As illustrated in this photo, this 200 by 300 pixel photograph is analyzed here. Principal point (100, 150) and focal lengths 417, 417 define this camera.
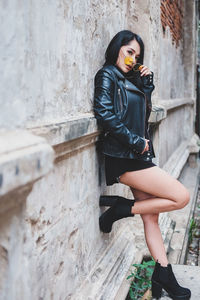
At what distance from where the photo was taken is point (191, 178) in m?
8.21

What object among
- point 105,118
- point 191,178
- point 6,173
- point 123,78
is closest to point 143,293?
point 105,118

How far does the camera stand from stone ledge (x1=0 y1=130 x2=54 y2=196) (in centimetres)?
123

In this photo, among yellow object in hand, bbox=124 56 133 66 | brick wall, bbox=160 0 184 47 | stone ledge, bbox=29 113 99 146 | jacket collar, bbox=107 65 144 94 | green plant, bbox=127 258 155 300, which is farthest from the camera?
brick wall, bbox=160 0 184 47

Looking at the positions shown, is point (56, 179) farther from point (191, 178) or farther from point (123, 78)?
point (191, 178)

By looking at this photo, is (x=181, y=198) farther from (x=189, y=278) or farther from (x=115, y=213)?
(x=189, y=278)

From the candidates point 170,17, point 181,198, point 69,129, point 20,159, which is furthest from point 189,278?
point 170,17

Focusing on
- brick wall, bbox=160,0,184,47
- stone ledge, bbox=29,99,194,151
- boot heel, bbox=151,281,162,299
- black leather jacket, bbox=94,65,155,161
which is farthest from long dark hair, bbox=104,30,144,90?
brick wall, bbox=160,0,184,47

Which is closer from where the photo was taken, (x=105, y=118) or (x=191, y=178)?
(x=105, y=118)

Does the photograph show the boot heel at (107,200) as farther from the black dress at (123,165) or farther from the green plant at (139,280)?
the green plant at (139,280)

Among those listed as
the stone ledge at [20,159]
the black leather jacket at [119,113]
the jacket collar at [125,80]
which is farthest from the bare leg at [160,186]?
the stone ledge at [20,159]

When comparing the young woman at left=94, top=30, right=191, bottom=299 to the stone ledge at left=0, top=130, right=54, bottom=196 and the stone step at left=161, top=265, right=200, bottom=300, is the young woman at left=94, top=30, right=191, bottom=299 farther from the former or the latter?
the stone ledge at left=0, top=130, right=54, bottom=196

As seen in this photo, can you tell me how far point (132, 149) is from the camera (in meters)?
2.81

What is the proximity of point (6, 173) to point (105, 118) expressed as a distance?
1.54 m

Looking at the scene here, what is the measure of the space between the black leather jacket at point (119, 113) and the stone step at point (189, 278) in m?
1.17
